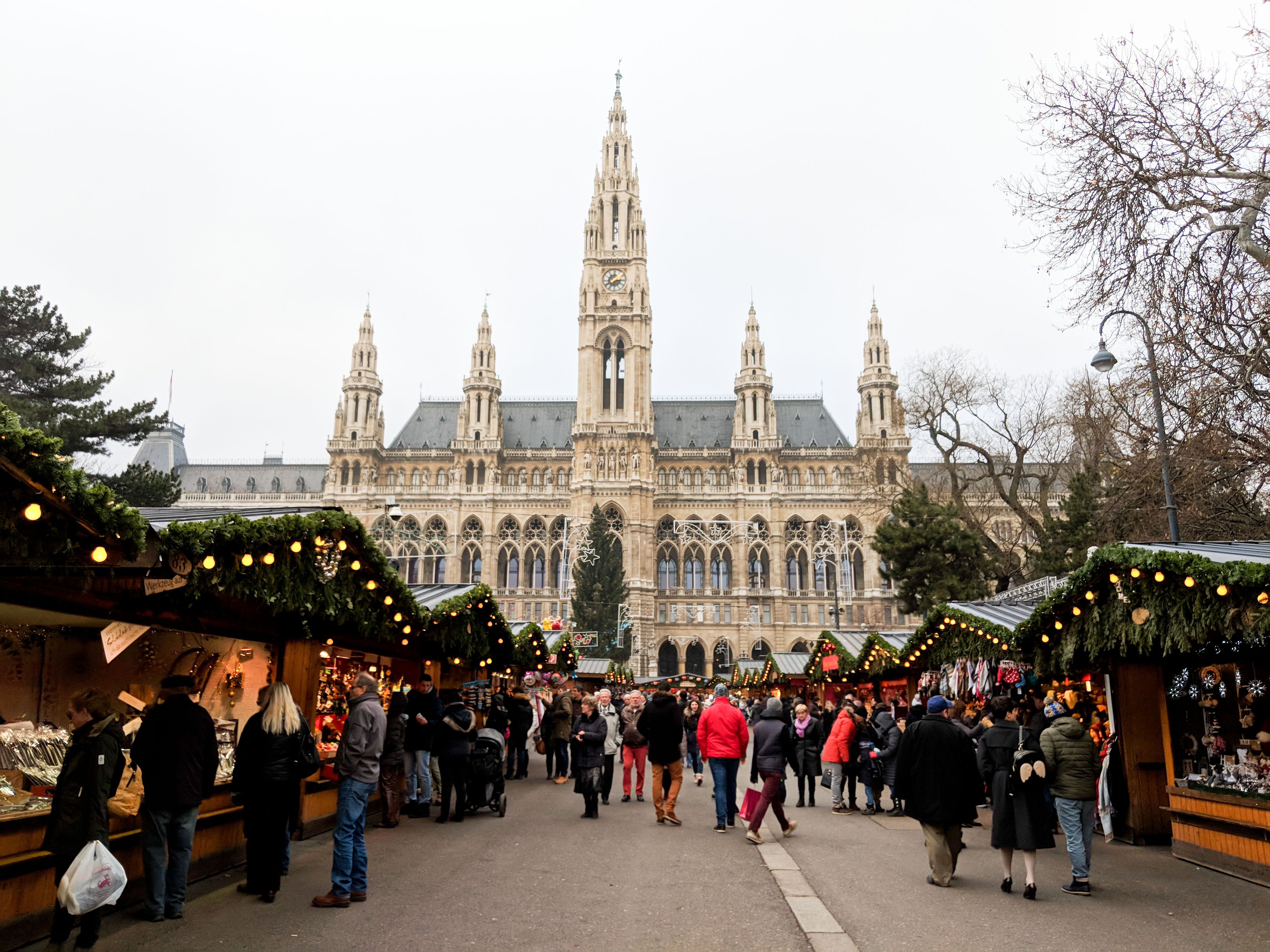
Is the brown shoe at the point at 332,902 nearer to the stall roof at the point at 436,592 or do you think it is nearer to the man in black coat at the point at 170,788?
the man in black coat at the point at 170,788

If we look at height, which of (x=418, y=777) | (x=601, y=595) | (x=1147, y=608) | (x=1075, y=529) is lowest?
(x=418, y=777)

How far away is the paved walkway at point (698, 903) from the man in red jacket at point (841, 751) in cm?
286

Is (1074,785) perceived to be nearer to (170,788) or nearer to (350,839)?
(350,839)

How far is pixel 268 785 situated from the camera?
6402 mm

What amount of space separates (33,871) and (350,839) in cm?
190

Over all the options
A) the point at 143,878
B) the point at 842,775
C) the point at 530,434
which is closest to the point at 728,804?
the point at 842,775

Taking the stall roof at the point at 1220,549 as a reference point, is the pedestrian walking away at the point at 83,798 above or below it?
below

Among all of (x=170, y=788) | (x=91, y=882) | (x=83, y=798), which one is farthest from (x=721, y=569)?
(x=91, y=882)

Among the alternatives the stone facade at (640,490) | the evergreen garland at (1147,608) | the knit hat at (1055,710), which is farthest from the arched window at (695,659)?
the knit hat at (1055,710)

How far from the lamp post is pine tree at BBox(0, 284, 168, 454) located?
23742 millimetres

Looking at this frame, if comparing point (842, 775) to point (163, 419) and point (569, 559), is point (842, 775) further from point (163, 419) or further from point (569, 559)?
point (569, 559)

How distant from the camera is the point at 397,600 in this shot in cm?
969

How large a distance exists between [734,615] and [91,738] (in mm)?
58702

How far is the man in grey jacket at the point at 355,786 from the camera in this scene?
6.34 m
